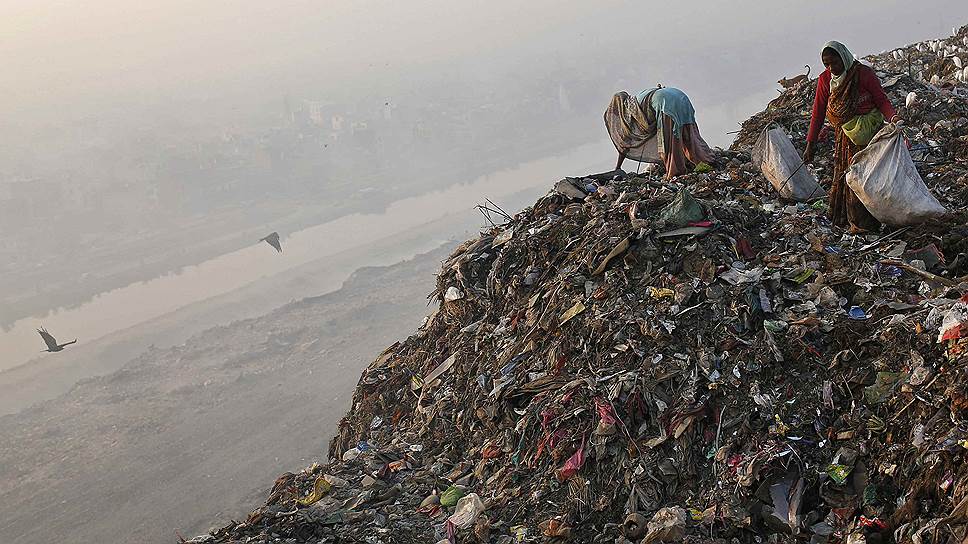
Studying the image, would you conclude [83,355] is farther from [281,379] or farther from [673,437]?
[673,437]

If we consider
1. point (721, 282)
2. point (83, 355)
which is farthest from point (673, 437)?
point (83, 355)

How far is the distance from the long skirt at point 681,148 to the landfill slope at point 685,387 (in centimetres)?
22

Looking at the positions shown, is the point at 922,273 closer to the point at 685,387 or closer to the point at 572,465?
the point at 685,387

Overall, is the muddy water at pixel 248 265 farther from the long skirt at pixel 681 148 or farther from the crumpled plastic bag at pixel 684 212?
the crumpled plastic bag at pixel 684 212

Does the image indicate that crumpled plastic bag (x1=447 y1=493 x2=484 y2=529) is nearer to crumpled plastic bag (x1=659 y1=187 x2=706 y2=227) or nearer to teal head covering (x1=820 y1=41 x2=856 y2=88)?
crumpled plastic bag (x1=659 y1=187 x2=706 y2=227)

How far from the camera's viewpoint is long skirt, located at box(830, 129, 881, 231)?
3.98m

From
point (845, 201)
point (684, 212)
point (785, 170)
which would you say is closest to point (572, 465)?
point (684, 212)

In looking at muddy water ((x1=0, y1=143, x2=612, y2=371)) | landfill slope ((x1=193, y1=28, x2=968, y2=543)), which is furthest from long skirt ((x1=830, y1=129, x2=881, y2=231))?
muddy water ((x1=0, y1=143, x2=612, y2=371))

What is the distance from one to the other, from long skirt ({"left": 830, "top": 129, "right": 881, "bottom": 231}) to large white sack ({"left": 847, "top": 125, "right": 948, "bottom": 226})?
5.8 inches

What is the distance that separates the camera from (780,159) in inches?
189

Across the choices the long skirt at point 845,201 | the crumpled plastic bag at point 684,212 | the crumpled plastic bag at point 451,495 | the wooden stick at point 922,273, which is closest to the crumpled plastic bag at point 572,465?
the crumpled plastic bag at point 451,495

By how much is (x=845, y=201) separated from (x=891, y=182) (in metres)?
0.42

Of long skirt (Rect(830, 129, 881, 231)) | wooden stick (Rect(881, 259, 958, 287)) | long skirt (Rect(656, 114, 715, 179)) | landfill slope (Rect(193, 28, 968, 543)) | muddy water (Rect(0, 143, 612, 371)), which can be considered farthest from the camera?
muddy water (Rect(0, 143, 612, 371))

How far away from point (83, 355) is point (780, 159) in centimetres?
1688
